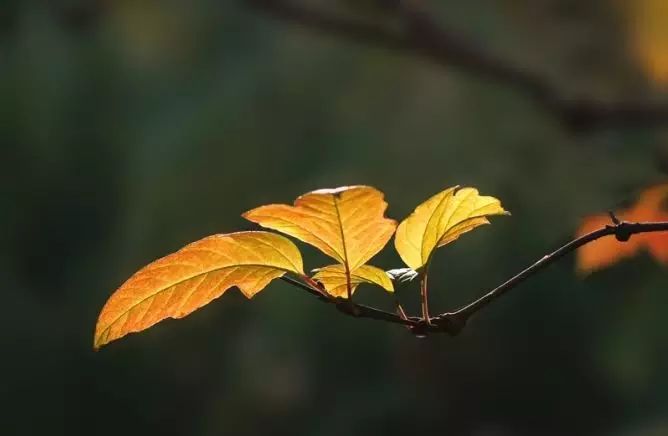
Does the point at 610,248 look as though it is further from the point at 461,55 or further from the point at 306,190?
the point at 306,190

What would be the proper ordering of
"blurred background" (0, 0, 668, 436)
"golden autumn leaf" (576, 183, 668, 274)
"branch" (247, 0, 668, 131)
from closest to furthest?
"golden autumn leaf" (576, 183, 668, 274) < "branch" (247, 0, 668, 131) < "blurred background" (0, 0, 668, 436)

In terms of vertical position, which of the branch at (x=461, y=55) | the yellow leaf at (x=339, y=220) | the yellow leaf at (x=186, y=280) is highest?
the branch at (x=461, y=55)

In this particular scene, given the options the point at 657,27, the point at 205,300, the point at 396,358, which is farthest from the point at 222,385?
the point at 205,300

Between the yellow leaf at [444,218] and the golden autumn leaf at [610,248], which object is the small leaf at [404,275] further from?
the golden autumn leaf at [610,248]

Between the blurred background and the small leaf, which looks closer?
the small leaf

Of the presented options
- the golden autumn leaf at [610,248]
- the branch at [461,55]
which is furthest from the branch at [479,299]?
the branch at [461,55]

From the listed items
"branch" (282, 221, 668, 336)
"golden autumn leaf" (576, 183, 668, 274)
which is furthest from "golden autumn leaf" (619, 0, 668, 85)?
"branch" (282, 221, 668, 336)

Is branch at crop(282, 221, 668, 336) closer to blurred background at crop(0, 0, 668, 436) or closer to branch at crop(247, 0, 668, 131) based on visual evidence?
branch at crop(247, 0, 668, 131)

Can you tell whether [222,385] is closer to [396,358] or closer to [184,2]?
[396,358]
